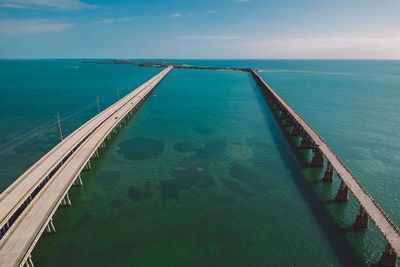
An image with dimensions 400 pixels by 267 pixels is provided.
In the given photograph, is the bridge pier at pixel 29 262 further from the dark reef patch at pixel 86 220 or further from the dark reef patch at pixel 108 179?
the dark reef patch at pixel 108 179

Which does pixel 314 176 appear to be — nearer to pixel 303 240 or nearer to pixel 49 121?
pixel 303 240

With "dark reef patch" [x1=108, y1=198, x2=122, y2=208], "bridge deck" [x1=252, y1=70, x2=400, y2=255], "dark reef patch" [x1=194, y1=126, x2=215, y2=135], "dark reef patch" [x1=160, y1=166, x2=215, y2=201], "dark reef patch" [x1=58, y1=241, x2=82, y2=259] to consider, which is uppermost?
"bridge deck" [x1=252, y1=70, x2=400, y2=255]

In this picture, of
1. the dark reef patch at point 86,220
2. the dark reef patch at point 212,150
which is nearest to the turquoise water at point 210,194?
the dark reef patch at point 86,220

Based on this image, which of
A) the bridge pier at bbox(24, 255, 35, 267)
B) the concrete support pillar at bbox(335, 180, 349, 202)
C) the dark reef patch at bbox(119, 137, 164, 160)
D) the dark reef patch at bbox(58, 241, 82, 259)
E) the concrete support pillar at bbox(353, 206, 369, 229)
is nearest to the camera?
the bridge pier at bbox(24, 255, 35, 267)

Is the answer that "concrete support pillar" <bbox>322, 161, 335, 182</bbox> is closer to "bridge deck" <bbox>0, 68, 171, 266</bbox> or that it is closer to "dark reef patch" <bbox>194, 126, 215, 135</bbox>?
"dark reef patch" <bbox>194, 126, 215, 135</bbox>

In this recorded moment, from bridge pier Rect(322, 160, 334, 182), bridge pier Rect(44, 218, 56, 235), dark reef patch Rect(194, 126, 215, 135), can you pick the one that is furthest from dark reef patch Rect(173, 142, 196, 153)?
bridge pier Rect(44, 218, 56, 235)

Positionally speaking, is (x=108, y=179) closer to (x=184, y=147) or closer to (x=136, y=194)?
(x=136, y=194)

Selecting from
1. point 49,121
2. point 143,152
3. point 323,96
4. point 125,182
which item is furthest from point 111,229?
point 323,96
